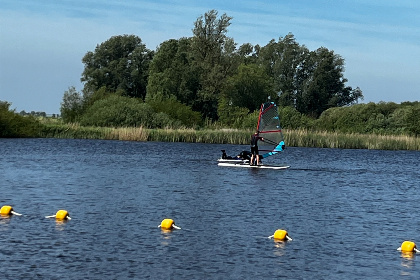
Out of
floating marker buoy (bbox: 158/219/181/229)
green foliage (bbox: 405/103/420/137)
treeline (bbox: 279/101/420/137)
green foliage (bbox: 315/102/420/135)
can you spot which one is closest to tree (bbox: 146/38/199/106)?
treeline (bbox: 279/101/420/137)

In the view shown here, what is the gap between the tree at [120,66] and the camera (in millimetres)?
138375

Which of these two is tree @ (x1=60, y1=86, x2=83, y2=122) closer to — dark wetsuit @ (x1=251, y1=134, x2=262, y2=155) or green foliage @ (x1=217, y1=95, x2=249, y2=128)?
green foliage @ (x1=217, y1=95, x2=249, y2=128)

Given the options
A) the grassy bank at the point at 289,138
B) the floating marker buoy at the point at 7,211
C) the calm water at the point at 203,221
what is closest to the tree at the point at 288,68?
the grassy bank at the point at 289,138

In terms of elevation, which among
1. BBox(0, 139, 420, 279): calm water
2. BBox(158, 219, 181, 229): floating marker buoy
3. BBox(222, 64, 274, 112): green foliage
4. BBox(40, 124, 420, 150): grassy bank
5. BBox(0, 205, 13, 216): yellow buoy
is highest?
BBox(222, 64, 274, 112): green foliage

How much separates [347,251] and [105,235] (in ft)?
24.7

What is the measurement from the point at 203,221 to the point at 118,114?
249 ft

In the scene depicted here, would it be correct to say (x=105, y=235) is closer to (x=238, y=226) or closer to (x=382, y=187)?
(x=238, y=226)

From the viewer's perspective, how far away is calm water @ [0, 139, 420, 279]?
2034 centimetres

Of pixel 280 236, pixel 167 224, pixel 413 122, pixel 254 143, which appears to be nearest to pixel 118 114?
pixel 413 122

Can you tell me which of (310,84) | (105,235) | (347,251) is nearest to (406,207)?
(347,251)

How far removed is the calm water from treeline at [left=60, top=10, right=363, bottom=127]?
166 ft

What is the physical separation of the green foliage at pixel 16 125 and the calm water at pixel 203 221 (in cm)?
3561

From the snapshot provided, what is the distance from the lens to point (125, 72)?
138875 mm

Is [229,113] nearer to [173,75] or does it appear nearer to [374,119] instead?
[173,75]
